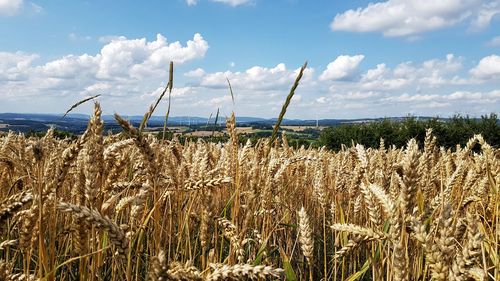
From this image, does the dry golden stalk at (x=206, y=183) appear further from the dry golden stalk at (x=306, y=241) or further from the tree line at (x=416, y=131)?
the tree line at (x=416, y=131)

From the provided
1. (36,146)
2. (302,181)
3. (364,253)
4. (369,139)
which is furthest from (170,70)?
(369,139)

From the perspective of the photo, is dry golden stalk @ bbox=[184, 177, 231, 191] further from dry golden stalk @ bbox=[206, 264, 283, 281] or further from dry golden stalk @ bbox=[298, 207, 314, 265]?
dry golden stalk @ bbox=[206, 264, 283, 281]

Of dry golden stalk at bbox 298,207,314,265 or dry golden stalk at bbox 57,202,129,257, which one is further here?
dry golden stalk at bbox 298,207,314,265

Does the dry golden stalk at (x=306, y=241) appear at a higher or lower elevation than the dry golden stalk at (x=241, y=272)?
lower

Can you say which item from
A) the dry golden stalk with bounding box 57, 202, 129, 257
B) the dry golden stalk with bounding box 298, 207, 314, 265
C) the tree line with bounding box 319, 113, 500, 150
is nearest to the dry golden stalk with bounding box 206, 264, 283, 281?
the dry golden stalk with bounding box 57, 202, 129, 257

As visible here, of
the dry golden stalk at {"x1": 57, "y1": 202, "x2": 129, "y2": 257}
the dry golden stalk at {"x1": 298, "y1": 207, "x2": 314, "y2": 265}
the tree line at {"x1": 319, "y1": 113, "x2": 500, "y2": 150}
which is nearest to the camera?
the dry golden stalk at {"x1": 57, "y1": 202, "x2": 129, "y2": 257}

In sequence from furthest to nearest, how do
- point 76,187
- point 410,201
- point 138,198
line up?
point 138,198 → point 76,187 → point 410,201

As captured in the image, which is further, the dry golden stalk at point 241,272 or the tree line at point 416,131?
the tree line at point 416,131

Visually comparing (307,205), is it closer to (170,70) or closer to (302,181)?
(302,181)

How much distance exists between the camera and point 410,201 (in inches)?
49.3

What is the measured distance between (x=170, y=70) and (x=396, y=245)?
3.55 ft

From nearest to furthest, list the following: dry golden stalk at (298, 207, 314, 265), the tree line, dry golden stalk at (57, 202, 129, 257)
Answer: dry golden stalk at (57, 202, 129, 257), dry golden stalk at (298, 207, 314, 265), the tree line

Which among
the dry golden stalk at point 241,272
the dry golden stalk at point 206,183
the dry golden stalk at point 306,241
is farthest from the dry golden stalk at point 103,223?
the dry golden stalk at point 306,241

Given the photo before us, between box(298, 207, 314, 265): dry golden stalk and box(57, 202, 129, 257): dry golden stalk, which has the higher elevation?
box(57, 202, 129, 257): dry golden stalk
